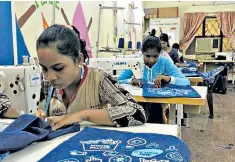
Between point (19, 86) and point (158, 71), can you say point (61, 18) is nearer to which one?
point (158, 71)

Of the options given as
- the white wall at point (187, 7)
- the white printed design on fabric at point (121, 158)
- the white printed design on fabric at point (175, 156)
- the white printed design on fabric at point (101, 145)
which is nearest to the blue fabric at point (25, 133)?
the white printed design on fabric at point (101, 145)

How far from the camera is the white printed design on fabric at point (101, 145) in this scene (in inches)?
30.2

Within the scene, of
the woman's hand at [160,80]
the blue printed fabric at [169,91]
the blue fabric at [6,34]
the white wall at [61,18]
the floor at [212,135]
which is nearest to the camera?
the blue fabric at [6,34]

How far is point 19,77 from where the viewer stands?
49.2 inches

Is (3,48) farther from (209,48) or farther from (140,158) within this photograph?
(209,48)

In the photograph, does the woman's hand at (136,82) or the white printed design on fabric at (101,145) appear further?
the woman's hand at (136,82)

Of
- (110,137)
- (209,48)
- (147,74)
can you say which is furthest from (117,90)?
(209,48)

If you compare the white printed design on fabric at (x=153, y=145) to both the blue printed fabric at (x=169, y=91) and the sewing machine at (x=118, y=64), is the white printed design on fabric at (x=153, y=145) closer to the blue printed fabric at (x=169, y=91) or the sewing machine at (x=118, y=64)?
the blue printed fabric at (x=169, y=91)

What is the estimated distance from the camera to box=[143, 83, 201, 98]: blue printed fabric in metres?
1.85

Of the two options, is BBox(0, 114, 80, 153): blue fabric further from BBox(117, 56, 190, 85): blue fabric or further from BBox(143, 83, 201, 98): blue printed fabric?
BBox(117, 56, 190, 85): blue fabric

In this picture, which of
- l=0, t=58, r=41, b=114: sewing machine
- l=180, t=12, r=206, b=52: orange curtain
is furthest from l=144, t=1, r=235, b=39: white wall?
l=0, t=58, r=41, b=114: sewing machine

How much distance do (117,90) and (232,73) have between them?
7.43 m

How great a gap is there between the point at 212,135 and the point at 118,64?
5.45 ft

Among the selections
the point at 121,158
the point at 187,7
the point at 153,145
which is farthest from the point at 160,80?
the point at 187,7
